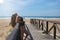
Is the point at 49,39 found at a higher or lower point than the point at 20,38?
lower

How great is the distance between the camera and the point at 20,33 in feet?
10.9

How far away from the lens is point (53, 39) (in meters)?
8.25

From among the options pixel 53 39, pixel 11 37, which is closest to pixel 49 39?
pixel 53 39

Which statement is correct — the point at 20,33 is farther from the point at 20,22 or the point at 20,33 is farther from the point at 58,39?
the point at 58,39

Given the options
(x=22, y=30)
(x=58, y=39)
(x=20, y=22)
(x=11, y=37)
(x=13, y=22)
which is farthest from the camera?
(x=58, y=39)

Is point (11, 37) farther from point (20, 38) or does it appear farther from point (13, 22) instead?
point (13, 22)

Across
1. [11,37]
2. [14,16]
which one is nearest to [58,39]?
[14,16]

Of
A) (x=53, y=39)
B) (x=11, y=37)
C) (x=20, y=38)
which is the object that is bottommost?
(x=53, y=39)

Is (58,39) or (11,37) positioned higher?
(11,37)

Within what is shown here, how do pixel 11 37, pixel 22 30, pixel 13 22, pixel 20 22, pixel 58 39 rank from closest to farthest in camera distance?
pixel 11 37
pixel 22 30
pixel 20 22
pixel 13 22
pixel 58 39

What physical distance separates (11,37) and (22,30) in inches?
29.5

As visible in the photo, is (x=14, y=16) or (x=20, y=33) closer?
(x=20, y=33)

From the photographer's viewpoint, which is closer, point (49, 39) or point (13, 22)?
point (13, 22)

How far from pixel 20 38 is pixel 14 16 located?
8.62 feet
